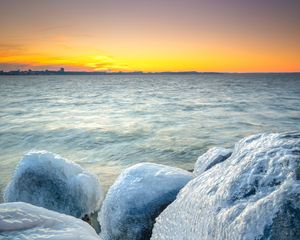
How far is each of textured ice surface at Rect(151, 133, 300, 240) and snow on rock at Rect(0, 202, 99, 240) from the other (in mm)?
797

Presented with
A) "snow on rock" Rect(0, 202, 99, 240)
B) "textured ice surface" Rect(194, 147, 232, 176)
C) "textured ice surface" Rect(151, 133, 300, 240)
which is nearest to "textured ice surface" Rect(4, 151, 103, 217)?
"textured ice surface" Rect(194, 147, 232, 176)

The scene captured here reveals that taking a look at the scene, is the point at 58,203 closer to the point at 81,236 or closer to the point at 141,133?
the point at 81,236

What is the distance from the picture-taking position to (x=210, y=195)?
2389mm

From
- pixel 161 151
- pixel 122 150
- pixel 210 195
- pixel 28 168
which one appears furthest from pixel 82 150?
pixel 210 195

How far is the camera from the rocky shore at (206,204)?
6.26ft

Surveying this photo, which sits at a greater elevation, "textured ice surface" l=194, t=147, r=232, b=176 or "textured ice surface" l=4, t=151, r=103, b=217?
"textured ice surface" l=194, t=147, r=232, b=176

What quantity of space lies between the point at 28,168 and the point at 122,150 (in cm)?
670

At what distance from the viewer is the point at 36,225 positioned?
1.98m

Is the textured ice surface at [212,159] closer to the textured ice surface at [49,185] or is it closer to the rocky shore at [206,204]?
the rocky shore at [206,204]

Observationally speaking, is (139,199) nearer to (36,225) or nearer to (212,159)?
(212,159)

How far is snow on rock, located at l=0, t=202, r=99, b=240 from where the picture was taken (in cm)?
185

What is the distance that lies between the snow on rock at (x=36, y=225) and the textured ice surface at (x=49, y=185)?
259 cm

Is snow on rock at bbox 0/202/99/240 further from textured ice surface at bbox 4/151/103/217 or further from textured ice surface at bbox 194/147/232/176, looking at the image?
textured ice surface at bbox 4/151/103/217

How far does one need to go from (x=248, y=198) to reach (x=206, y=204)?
0.35 metres
